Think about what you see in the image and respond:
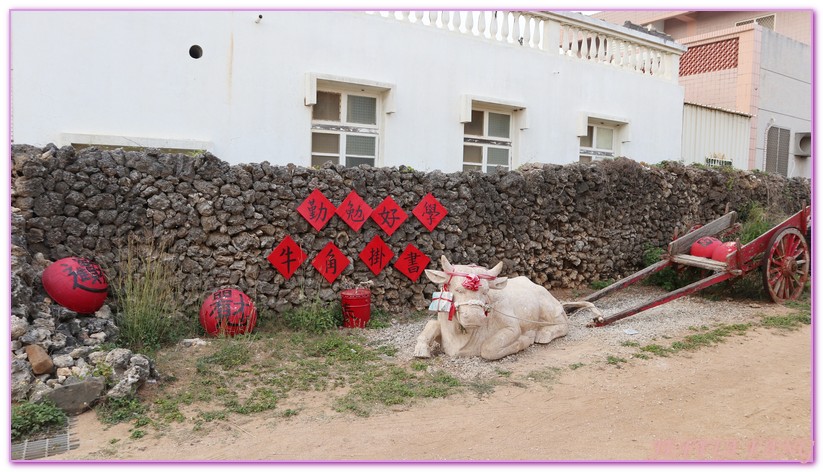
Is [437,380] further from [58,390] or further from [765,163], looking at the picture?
[765,163]

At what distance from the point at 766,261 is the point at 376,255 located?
5377 millimetres

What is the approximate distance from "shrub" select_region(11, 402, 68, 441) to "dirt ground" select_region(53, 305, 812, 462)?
166 mm

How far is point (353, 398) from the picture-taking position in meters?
4.98

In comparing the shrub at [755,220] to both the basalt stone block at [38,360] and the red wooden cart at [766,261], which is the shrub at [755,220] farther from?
the basalt stone block at [38,360]

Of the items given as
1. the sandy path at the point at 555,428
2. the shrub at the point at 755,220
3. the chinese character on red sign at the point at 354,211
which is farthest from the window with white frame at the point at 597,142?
the sandy path at the point at 555,428

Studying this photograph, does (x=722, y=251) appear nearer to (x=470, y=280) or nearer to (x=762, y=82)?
(x=470, y=280)

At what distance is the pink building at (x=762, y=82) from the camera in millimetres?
15352

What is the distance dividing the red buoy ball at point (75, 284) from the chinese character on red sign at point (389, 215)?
3.21 m

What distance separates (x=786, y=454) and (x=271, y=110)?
282 inches

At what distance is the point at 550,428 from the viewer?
4.49m

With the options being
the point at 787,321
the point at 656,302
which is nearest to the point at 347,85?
the point at 656,302

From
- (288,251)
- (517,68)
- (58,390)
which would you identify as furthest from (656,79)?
(58,390)

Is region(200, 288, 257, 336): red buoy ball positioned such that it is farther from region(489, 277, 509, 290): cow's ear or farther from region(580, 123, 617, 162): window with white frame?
region(580, 123, 617, 162): window with white frame

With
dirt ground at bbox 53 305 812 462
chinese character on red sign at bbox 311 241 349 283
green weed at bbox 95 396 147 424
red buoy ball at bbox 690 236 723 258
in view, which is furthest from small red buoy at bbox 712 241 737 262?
green weed at bbox 95 396 147 424
